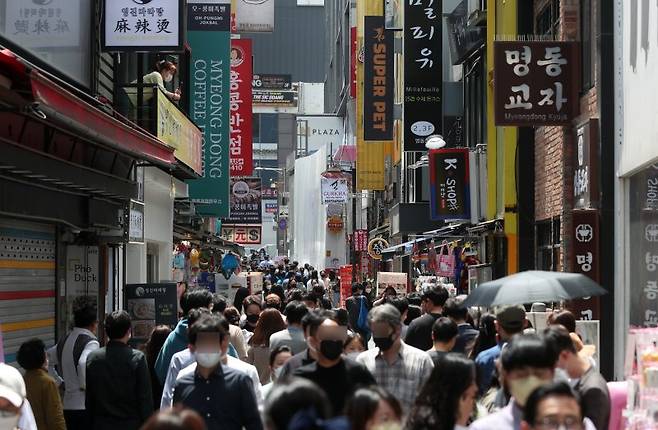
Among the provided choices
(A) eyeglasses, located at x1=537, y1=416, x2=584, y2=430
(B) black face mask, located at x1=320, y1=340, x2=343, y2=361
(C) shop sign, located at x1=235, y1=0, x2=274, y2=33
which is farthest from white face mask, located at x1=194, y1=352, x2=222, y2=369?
(C) shop sign, located at x1=235, y1=0, x2=274, y2=33

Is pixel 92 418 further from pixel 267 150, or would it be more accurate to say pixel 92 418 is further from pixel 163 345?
pixel 267 150

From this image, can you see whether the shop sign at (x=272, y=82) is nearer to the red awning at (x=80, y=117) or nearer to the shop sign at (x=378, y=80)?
the shop sign at (x=378, y=80)

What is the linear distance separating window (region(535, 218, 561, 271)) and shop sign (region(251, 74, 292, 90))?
136 meters

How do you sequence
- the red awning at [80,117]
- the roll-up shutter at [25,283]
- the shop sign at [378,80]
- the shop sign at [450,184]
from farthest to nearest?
the shop sign at [378,80]
the shop sign at [450,184]
the roll-up shutter at [25,283]
the red awning at [80,117]

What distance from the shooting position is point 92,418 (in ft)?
31.9

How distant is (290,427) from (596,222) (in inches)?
484

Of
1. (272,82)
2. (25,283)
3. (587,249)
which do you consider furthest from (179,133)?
(272,82)

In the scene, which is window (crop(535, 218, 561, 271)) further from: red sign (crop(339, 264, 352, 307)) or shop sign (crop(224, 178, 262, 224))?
shop sign (crop(224, 178, 262, 224))

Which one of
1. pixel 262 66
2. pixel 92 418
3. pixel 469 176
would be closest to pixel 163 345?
pixel 92 418

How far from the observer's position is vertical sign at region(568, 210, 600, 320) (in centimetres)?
1571

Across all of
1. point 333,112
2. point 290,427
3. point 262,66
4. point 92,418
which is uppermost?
point 262,66

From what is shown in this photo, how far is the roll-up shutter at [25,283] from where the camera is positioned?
1380cm

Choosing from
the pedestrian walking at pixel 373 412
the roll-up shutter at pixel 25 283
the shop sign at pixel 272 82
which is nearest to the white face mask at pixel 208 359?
the pedestrian walking at pixel 373 412

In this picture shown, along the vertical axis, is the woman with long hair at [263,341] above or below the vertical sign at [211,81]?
below
